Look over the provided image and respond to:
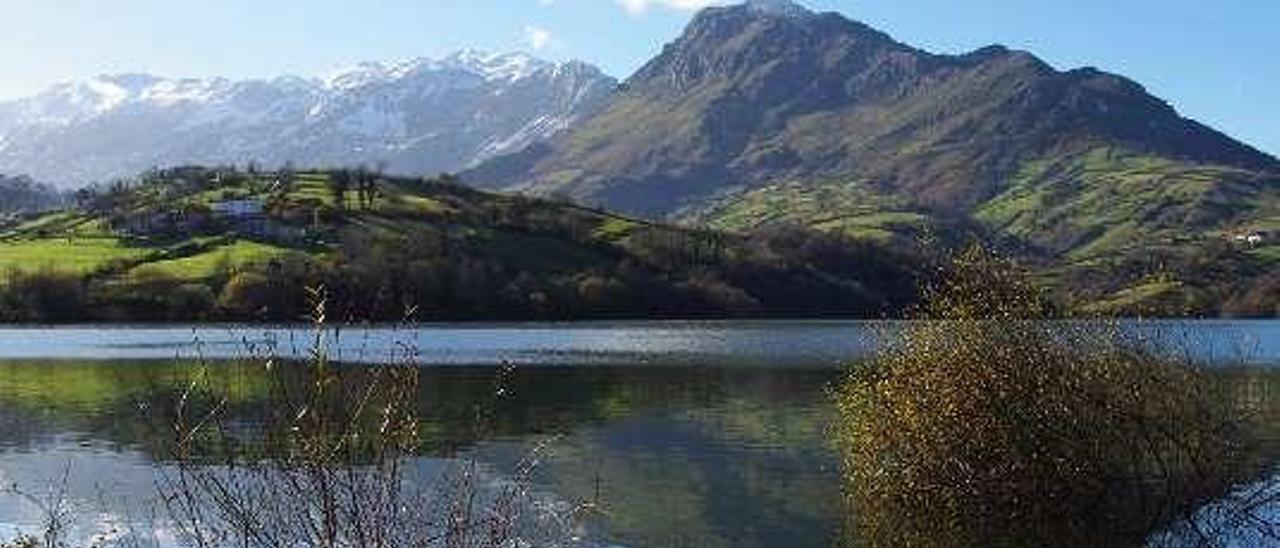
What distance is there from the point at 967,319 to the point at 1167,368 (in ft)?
14.2

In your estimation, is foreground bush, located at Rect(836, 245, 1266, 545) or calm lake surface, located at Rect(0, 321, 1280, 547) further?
calm lake surface, located at Rect(0, 321, 1280, 547)

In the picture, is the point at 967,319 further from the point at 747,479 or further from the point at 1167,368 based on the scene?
the point at 747,479

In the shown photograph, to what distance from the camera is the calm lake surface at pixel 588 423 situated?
40188 mm

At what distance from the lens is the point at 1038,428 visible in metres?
32.4

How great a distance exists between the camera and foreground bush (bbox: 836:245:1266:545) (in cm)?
3247

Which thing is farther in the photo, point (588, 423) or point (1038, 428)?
point (588, 423)

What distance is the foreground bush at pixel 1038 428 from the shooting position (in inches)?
1278

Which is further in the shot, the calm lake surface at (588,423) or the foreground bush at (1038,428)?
the calm lake surface at (588,423)

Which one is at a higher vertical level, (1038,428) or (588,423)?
(1038,428)

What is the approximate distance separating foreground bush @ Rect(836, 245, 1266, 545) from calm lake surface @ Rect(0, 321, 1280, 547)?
3.22m

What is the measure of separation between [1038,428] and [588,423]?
38857 mm

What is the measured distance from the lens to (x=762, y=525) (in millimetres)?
40594

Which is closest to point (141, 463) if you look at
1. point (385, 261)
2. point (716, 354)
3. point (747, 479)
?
point (747, 479)

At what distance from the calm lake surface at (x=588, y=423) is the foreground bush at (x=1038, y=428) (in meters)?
3.22
